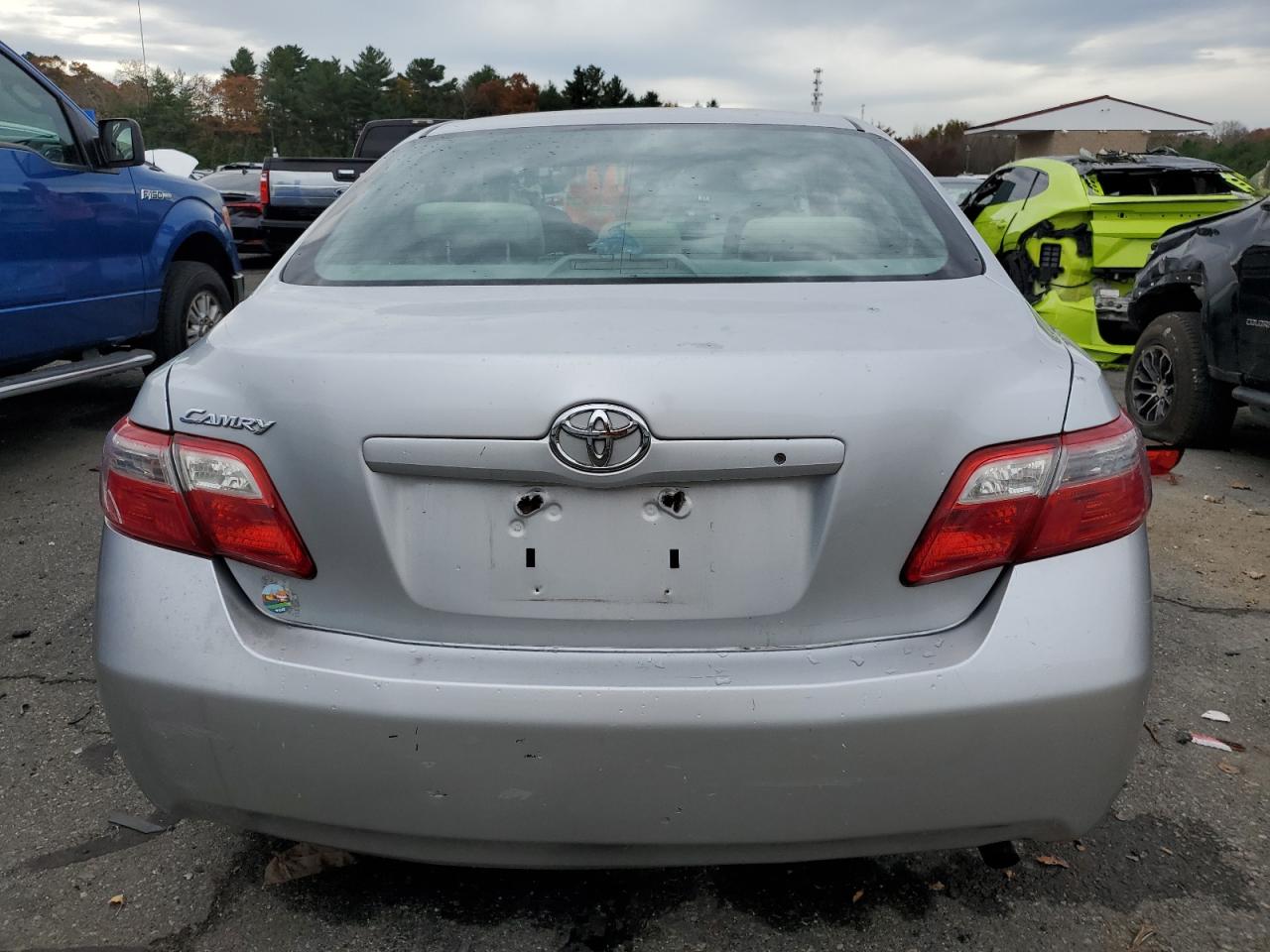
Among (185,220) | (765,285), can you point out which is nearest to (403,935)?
(765,285)

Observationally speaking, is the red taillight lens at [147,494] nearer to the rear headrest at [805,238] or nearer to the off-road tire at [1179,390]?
the rear headrest at [805,238]

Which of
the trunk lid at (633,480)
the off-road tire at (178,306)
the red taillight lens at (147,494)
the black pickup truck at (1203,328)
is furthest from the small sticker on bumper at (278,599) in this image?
the off-road tire at (178,306)

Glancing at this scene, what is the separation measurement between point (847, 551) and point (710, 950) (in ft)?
2.80

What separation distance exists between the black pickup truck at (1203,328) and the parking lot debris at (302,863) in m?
4.45

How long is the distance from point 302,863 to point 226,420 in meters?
1.04

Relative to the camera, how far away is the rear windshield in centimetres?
221

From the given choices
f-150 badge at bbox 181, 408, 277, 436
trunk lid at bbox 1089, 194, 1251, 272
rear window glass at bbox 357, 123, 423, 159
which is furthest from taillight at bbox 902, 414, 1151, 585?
rear window glass at bbox 357, 123, 423, 159

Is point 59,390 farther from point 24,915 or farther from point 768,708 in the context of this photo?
point 768,708

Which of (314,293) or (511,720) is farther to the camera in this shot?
(314,293)

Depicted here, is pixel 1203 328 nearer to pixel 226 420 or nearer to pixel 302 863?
pixel 302 863

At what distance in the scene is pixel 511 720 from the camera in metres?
1.57

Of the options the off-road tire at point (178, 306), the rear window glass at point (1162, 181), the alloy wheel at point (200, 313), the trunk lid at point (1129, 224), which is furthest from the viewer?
the rear window glass at point (1162, 181)

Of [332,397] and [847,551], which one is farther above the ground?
[332,397]

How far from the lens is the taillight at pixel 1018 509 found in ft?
5.33
